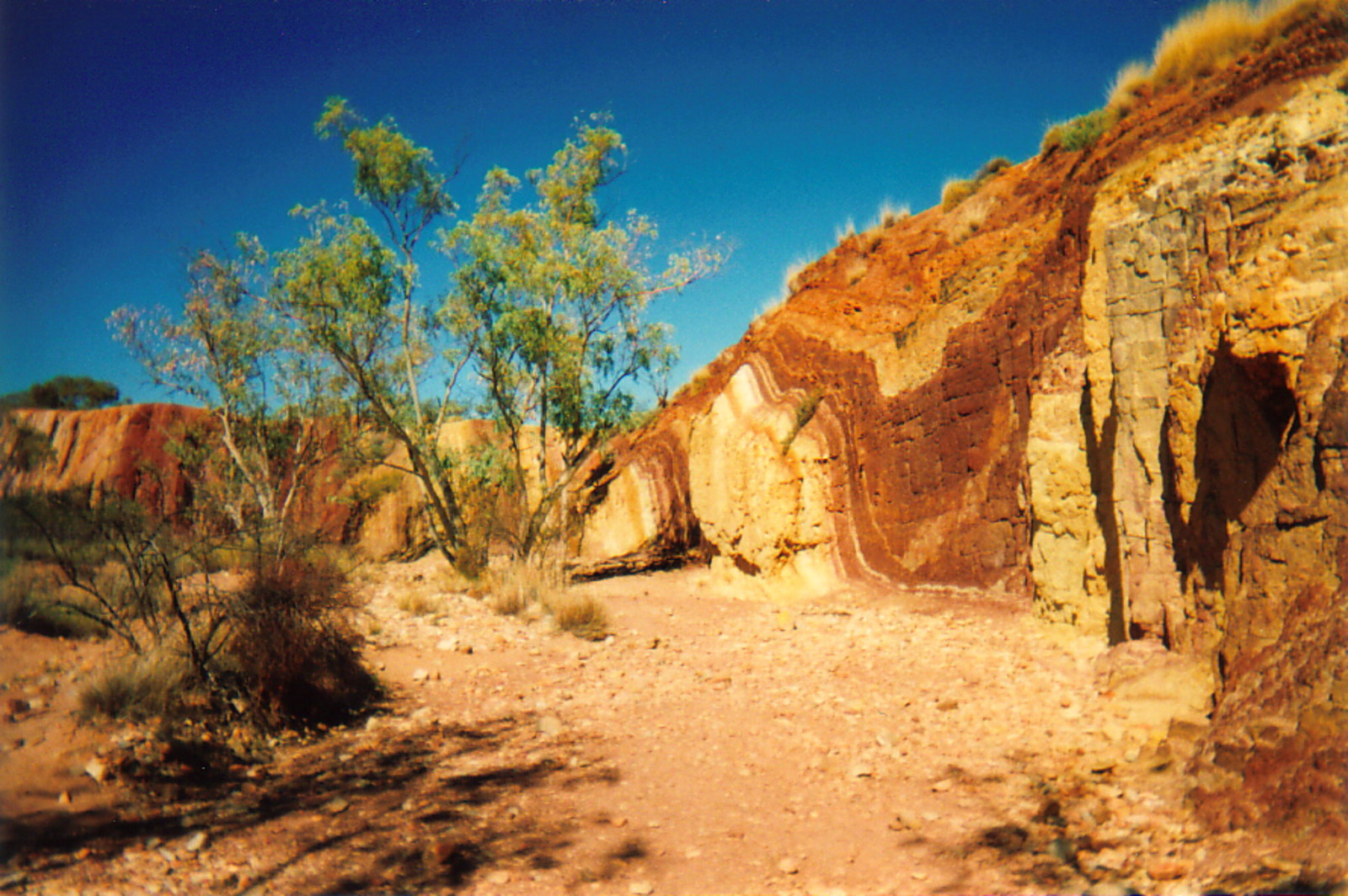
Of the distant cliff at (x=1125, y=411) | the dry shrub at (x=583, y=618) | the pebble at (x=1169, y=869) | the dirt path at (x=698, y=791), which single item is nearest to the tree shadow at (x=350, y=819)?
the dirt path at (x=698, y=791)

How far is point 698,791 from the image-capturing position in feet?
15.8

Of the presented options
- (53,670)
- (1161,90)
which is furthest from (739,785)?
(1161,90)

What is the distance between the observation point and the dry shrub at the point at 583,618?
9.79 m

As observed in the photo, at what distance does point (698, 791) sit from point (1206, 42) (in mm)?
9857

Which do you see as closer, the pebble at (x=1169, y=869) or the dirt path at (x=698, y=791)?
the pebble at (x=1169, y=869)

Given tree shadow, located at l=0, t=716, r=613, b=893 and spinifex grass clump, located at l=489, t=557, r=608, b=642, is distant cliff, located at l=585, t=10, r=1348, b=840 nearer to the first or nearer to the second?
spinifex grass clump, located at l=489, t=557, r=608, b=642

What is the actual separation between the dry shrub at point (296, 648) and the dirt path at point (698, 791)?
43 centimetres

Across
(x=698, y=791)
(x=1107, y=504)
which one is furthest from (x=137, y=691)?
(x=1107, y=504)

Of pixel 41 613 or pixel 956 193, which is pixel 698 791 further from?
pixel 956 193

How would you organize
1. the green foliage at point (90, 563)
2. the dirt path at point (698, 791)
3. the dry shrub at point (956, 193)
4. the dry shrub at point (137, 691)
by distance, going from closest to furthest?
the dirt path at point (698, 791) < the dry shrub at point (137, 691) < the green foliage at point (90, 563) < the dry shrub at point (956, 193)

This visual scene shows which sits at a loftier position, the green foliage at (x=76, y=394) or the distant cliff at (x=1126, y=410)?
the green foliage at (x=76, y=394)

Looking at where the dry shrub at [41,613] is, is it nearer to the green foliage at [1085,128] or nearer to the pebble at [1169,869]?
the pebble at [1169,869]

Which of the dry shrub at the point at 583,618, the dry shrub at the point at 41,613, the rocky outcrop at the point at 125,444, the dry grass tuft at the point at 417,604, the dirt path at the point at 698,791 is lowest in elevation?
the dirt path at the point at 698,791

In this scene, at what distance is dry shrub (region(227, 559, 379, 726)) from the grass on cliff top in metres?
10.3
